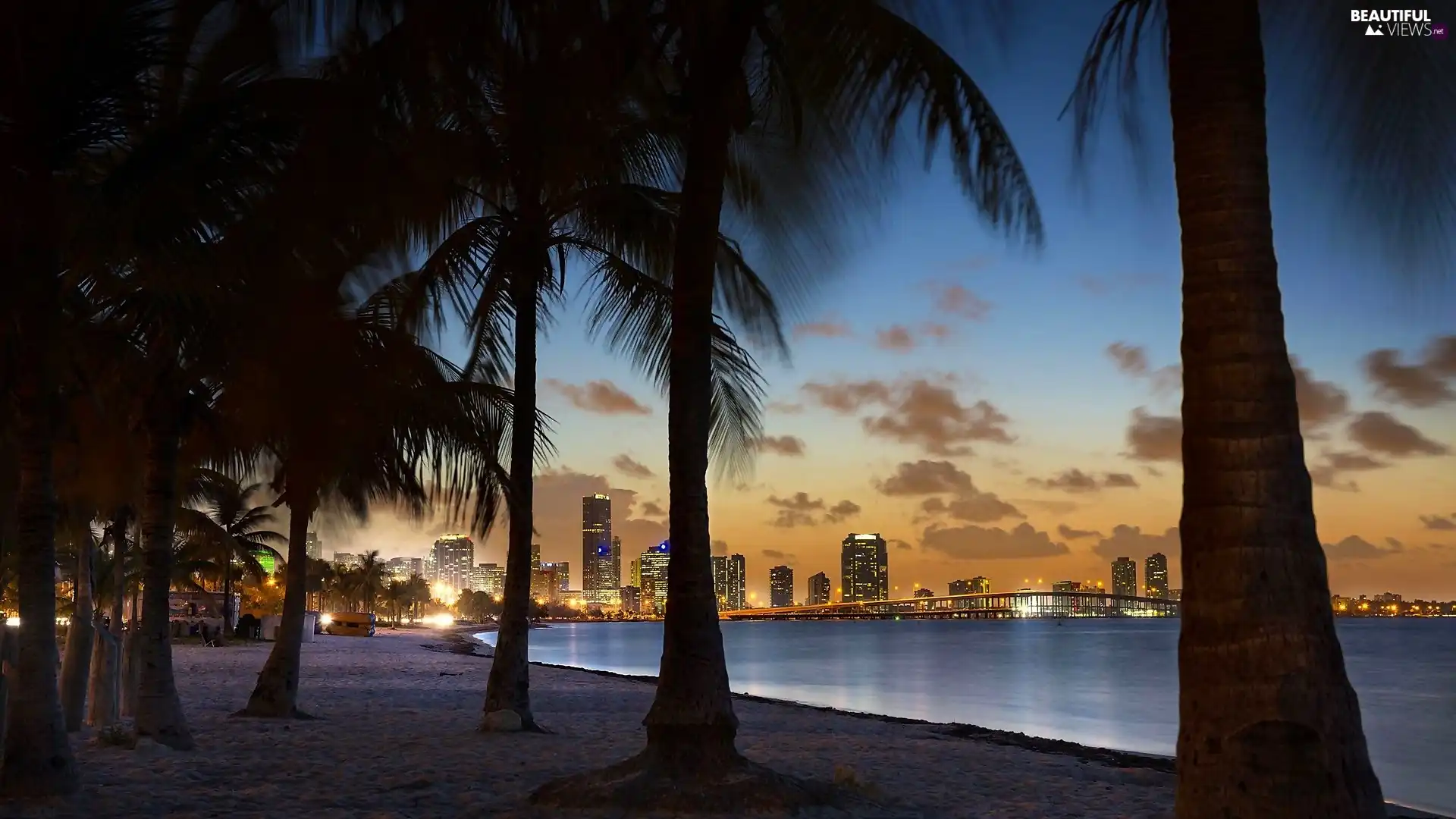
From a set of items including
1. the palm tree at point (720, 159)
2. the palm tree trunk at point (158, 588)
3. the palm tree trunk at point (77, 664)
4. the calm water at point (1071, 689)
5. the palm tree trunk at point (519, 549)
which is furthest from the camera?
the calm water at point (1071, 689)

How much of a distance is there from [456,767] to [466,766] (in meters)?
0.11

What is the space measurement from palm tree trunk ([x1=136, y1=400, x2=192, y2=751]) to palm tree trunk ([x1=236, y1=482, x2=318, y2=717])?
301 cm

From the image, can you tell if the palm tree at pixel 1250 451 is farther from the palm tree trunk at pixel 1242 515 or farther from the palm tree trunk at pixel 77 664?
the palm tree trunk at pixel 77 664

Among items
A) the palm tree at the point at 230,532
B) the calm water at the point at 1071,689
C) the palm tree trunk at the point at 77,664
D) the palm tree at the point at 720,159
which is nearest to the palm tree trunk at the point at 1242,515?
the palm tree at the point at 720,159

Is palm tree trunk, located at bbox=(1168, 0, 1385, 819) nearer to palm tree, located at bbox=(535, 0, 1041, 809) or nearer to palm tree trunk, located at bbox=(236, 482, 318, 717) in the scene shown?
palm tree, located at bbox=(535, 0, 1041, 809)

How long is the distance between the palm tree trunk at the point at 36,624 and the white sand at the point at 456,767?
0.29m

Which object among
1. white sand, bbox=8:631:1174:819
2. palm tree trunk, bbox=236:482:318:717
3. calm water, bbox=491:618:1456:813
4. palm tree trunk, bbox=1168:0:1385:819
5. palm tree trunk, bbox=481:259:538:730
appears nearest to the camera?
palm tree trunk, bbox=1168:0:1385:819

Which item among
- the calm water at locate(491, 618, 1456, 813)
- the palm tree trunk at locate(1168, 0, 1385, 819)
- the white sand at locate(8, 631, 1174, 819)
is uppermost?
the palm tree trunk at locate(1168, 0, 1385, 819)

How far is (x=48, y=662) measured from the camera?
755 centimetres

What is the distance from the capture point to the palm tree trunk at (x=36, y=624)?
741 centimetres

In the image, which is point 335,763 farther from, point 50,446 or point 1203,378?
point 1203,378

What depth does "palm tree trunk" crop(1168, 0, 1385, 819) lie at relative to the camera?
13.1ft

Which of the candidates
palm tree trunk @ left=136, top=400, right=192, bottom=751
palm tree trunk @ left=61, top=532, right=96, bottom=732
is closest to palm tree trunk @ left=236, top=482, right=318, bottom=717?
palm tree trunk @ left=61, top=532, right=96, bottom=732

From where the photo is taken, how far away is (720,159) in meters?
8.24
